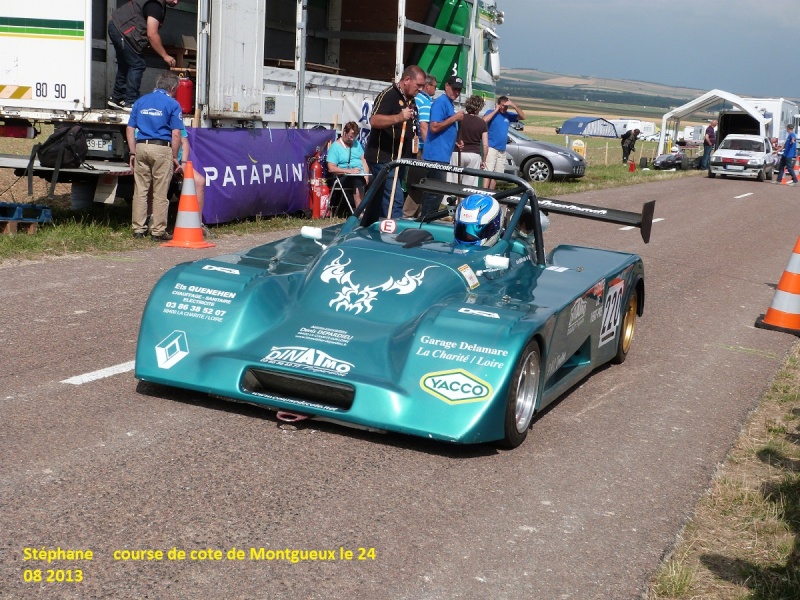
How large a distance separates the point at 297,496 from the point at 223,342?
132 centimetres

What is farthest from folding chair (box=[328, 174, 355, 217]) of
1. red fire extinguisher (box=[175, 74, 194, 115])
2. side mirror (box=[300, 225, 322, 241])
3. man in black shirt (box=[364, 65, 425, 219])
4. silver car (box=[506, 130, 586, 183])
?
silver car (box=[506, 130, 586, 183])

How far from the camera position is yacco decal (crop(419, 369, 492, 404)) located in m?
4.98

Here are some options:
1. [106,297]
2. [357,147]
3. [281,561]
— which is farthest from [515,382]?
[357,147]

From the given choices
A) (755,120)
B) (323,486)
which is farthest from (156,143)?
(755,120)

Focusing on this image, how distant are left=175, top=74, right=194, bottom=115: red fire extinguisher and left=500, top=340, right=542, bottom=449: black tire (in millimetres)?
7987

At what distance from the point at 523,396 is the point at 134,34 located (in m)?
8.42

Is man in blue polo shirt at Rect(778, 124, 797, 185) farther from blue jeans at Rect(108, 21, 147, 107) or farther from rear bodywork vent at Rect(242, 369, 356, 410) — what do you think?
rear bodywork vent at Rect(242, 369, 356, 410)

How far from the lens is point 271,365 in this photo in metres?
5.21

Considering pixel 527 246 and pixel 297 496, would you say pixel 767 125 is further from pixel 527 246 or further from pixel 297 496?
pixel 297 496

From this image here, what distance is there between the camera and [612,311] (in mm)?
7047

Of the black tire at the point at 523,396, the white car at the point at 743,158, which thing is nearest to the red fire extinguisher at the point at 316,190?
the black tire at the point at 523,396

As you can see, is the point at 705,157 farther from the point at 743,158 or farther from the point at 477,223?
the point at 477,223

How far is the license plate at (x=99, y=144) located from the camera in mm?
11797

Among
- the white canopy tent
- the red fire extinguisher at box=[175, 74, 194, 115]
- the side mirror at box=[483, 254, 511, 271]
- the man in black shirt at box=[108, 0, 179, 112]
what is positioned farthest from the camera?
the white canopy tent
